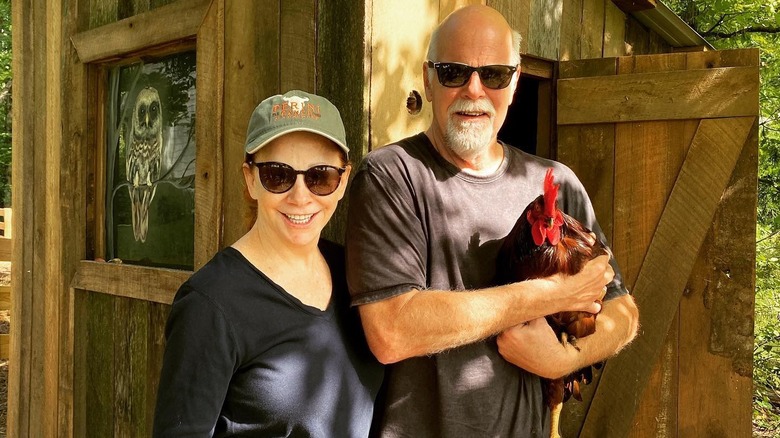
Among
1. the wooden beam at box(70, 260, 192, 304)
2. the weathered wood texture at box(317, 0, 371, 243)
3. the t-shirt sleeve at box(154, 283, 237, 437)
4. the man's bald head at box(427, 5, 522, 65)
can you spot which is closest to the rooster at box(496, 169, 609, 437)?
the man's bald head at box(427, 5, 522, 65)

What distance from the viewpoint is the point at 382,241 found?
1984 millimetres

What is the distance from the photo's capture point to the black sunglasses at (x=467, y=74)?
86.7 inches

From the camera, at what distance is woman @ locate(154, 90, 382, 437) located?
61.9 inches

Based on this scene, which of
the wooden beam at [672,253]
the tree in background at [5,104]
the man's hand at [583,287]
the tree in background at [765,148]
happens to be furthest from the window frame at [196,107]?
the tree in background at [5,104]

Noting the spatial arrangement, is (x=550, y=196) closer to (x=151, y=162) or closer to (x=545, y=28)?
(x=151, y=162)

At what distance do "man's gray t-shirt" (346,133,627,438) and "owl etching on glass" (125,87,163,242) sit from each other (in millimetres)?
1908

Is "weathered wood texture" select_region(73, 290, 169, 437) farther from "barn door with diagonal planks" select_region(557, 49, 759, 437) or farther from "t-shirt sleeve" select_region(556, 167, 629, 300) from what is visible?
"barn door with diagonal planks" select_region(557, 49, 759, 437)

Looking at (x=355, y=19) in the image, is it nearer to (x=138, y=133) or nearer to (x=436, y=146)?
(x=436, y=146)

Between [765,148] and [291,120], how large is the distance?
317 inches

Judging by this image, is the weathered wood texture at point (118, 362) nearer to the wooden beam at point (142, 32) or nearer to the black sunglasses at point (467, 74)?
the wooden beam at point (142, 32)

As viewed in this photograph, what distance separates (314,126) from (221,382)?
686 millimetres

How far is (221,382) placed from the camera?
1.58 metres

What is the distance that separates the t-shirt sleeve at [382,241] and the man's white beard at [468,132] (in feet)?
0.76

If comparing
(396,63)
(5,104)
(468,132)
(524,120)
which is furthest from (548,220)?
(5,104)
